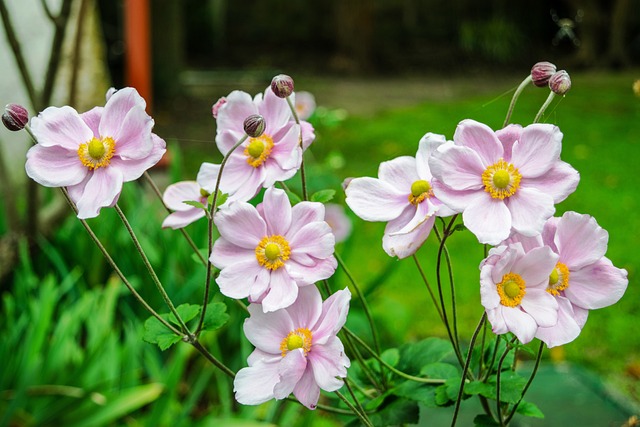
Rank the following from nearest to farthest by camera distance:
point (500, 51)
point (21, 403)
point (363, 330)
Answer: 1. point (21, 403)
2. point (363, 330)
3. point (500, 51)

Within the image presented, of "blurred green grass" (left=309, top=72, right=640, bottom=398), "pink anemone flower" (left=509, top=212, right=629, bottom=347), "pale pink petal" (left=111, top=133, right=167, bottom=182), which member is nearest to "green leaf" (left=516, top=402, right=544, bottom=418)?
"pink anemone flower" (left=509, top=212, right=629, bottom=347)

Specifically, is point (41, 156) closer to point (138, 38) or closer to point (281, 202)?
point (281, 202)

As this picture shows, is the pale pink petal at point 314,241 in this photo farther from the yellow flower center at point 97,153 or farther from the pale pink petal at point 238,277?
the yellow flower center at point 97,153

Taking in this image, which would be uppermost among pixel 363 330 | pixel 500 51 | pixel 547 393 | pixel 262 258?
pixel 262 258

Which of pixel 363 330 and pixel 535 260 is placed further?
pixel 363 330

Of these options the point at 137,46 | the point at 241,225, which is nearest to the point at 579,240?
the point at 241,225

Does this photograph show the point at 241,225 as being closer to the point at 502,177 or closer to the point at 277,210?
the point at 277,210

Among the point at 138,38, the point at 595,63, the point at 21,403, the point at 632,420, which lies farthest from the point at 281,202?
the point at 138,38

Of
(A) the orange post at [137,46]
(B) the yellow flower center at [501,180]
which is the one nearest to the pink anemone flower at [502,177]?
(B) the yellow flower center at [501,180]

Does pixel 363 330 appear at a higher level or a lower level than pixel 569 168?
lower
